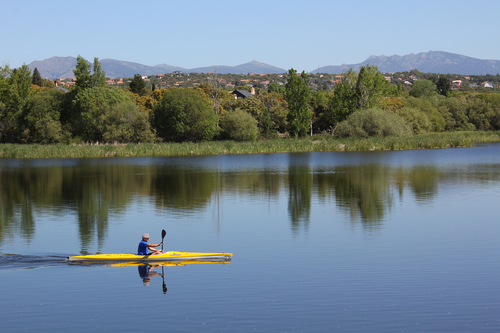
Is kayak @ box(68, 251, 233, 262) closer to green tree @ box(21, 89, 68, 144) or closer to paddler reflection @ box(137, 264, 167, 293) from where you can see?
paddler reflection @ box(137, 264, 167, 293)

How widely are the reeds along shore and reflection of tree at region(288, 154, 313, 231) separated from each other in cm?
2517

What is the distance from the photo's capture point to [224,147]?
69.6 m

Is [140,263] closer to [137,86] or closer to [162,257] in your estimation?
[162,257]

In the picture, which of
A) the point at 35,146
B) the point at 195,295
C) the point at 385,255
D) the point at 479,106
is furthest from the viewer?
the point at 479,106

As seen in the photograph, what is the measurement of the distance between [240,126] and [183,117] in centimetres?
941

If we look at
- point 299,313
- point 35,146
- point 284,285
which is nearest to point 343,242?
point 284,285

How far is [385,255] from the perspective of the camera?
558 inches

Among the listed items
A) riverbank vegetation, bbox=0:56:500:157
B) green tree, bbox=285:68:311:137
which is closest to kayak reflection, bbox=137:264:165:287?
riverbank vegetation, bbox=0:56:500:157

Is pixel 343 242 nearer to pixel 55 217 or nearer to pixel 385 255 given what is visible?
pixel 385 255

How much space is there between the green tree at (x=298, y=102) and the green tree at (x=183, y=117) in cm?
1329

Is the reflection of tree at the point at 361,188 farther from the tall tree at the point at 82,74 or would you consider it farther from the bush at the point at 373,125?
the tall tree at the point at 82,74

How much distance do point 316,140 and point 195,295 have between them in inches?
2642

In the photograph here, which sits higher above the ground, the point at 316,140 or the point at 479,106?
the point at 479,106

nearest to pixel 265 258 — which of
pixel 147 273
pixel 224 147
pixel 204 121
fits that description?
pixel 147 273
